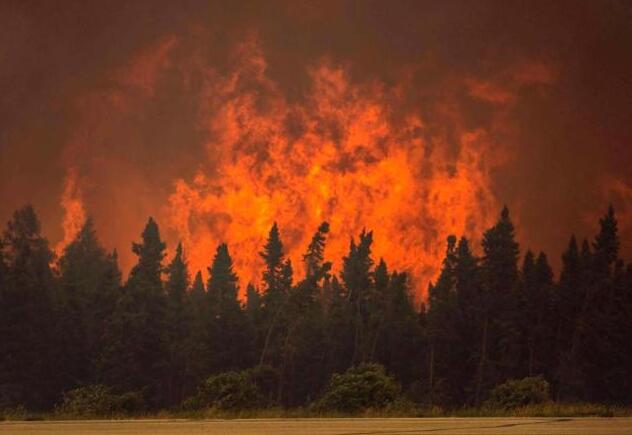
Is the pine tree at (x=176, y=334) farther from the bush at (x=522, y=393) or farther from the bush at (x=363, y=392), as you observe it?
the bush at (x=363, y=392)

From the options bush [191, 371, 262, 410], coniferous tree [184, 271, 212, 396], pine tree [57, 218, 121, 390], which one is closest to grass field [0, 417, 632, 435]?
bush [191, 371, 262, 410]

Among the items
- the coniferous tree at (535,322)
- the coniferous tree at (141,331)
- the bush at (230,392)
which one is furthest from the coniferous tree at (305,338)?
the bush at (230,392)

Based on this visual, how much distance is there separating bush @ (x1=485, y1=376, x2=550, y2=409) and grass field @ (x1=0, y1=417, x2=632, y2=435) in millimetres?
16305

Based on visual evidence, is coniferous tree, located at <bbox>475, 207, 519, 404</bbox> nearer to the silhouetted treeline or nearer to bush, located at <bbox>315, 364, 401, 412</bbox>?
the silhouetted treeline

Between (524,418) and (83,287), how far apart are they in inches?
3040

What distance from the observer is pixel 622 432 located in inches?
688

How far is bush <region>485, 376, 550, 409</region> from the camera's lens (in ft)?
123

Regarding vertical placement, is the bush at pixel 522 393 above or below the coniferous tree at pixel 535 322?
below

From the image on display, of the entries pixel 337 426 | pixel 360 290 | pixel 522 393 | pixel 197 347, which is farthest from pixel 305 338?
pixel 337 426

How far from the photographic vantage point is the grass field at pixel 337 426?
58.9 ft

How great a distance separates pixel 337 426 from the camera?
64.4ft

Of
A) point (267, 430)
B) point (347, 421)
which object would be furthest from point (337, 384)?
point (267, 430)

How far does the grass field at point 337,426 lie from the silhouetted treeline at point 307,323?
5831 cm

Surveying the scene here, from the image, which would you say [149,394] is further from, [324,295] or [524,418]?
[324,295]
